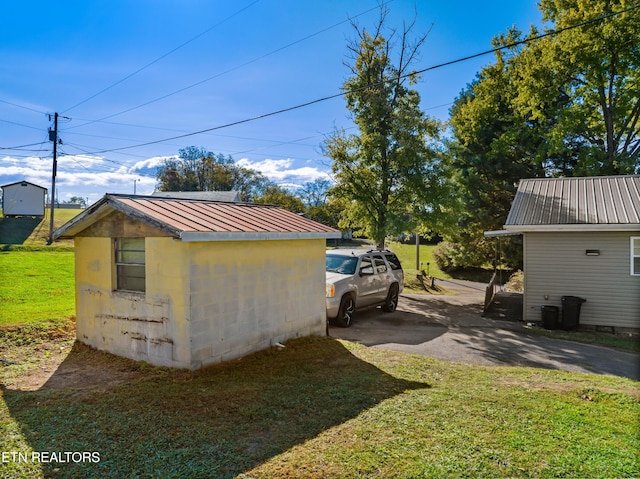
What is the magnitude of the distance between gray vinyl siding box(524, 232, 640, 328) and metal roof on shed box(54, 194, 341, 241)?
7.41 meters

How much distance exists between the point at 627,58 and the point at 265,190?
4878 centimetres

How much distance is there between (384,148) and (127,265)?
13312mm

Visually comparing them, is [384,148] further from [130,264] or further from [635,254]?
[130,264]

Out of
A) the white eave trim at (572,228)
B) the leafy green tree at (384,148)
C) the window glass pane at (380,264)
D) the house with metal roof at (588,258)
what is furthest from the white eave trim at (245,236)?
the leafy green tree at (384,148)

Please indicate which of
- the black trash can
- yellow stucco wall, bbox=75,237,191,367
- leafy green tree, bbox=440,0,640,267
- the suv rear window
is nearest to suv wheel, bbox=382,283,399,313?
the suv rear window

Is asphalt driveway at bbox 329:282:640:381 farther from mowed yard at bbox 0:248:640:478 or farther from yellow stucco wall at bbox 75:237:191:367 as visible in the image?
yellow stucco wall at bbox 75:237:191:367

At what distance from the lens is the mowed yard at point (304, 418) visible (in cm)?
333

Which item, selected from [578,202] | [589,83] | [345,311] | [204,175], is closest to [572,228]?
[578,202]

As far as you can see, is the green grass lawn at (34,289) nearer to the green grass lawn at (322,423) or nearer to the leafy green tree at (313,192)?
the green grass lawn at (322,423)

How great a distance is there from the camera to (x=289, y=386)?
5312 mm

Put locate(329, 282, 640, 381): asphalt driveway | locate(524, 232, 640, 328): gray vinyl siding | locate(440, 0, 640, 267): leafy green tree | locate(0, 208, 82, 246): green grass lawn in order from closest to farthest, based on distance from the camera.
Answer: locate(329, 282, 640, 381): asphalt driveway
locate(524, 232, 640, 328): gray vinyl siding
locate(440, 0, 640, 267): leafy green tree
locate(0, 208, 82, 246): green grass lawn

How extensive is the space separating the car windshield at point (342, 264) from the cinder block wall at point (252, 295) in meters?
2.63

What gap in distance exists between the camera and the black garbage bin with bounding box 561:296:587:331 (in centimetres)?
1116

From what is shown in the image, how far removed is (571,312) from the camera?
1116 cm
